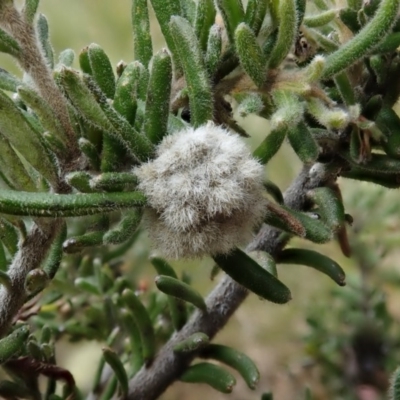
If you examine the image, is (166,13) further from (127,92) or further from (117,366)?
(117,366)

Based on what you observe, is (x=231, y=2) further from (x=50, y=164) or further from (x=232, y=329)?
(x=232, y=329)

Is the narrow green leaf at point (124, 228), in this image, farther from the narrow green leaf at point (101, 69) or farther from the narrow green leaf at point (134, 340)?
the narrow green leaf at point (134, 340)

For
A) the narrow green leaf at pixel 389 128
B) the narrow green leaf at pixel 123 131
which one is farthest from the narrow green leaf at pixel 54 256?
the narrow green leaf at pixel 389 128

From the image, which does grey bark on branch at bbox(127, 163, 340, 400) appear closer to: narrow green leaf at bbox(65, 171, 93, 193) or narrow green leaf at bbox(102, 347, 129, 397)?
narrow green leaf at bbox(102, 347, 129, 397)

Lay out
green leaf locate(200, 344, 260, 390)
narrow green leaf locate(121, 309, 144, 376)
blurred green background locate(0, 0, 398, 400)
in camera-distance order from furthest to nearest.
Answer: blurred green background locate(0, 0, 398, 400)
narrow green leaf locate(121, 309, 144, 376)
green leaf locate(200, 344, 260, 390)

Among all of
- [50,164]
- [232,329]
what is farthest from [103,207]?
[232,329]

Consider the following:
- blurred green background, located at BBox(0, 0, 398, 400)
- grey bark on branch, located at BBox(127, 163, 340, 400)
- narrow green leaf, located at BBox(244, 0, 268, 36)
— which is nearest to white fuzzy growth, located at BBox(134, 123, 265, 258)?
narrow green leaf, located at BBox(244, 0, 268, 36)
